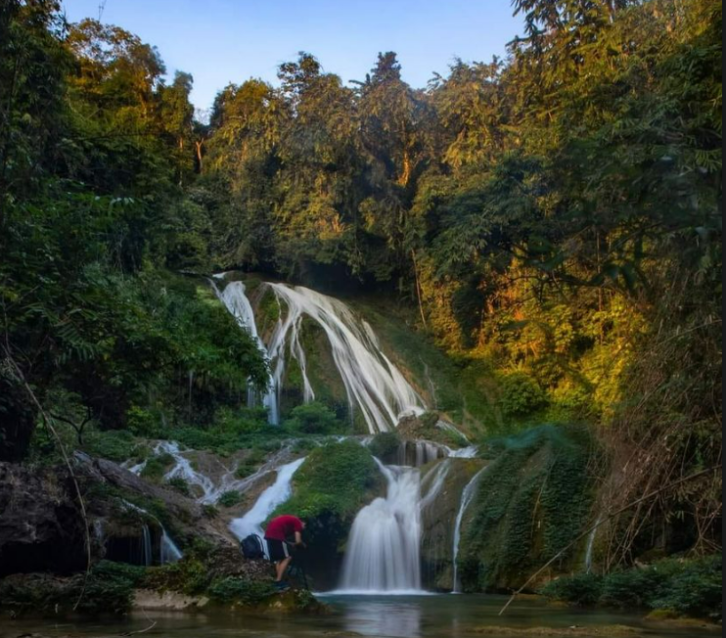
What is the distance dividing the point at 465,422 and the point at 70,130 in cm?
1623

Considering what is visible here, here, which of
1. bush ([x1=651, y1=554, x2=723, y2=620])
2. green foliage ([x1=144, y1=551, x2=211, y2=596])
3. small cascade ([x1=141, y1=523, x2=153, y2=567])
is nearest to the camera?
bush ([x1=651, y1=554, x2=723, y2=620])

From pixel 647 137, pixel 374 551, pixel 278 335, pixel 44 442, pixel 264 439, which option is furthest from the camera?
pixel 278 335

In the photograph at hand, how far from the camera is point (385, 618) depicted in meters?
10.4

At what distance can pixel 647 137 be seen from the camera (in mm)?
11000

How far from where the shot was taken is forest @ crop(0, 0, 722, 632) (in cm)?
746

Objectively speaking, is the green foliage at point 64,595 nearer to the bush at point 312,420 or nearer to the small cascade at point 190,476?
the small cascade at point 190,476

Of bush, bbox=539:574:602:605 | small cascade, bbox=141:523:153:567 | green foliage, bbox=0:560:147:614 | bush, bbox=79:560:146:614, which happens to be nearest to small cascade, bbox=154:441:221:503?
small cascade, bbox=141:523:153:567

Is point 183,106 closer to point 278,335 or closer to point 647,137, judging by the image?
point 278,335

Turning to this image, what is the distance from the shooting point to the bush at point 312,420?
82.9 ft

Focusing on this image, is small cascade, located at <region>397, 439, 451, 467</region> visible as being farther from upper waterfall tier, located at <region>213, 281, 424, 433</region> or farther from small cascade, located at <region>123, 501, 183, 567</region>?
small cascade, located at <region>123, 501, 183, 567</region>

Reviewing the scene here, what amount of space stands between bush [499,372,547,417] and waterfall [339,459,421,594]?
1238cm

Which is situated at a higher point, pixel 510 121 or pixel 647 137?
pixel 510 121

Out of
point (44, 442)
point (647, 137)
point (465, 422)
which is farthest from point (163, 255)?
point (647, 137)

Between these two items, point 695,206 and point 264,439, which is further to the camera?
point 264,439
